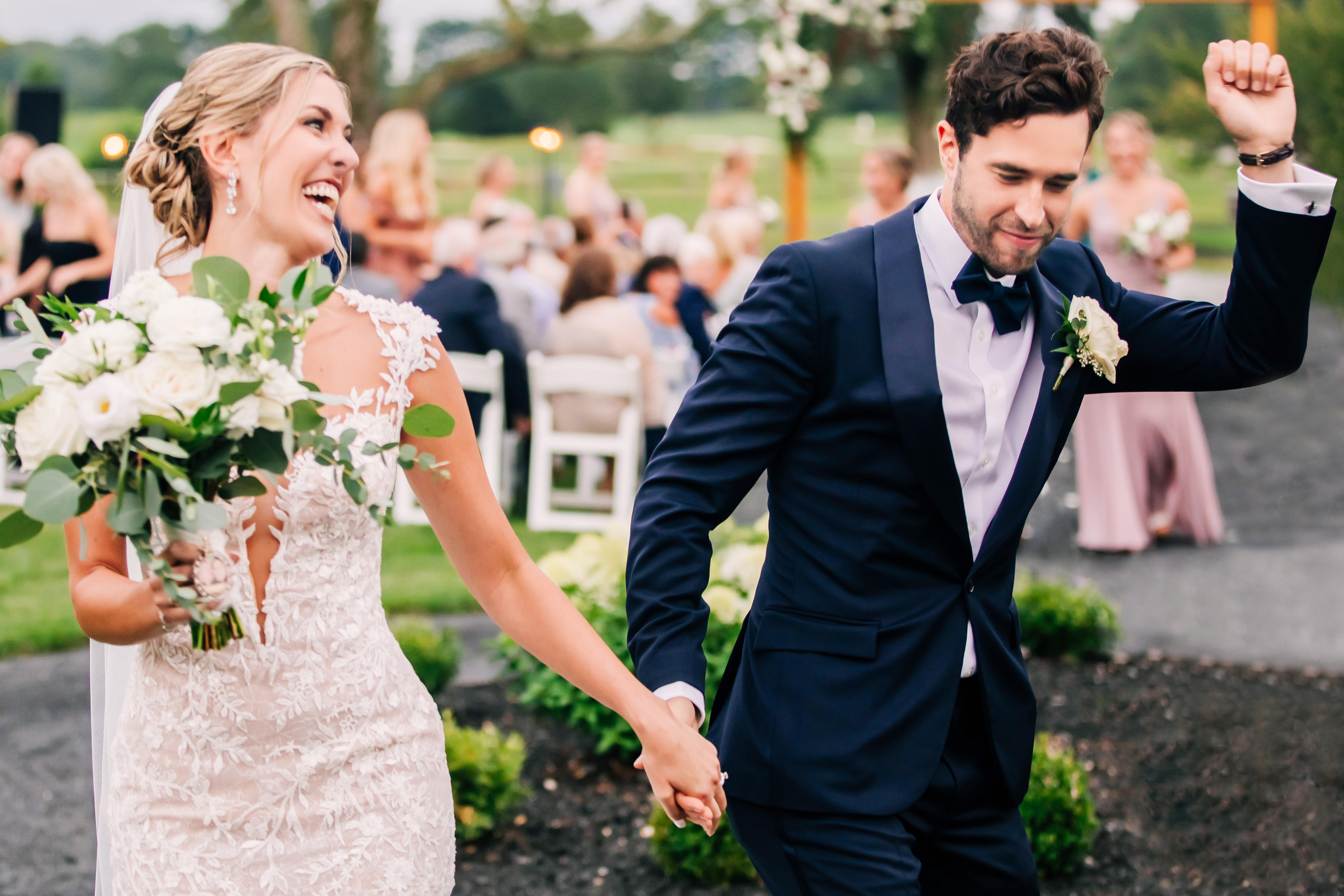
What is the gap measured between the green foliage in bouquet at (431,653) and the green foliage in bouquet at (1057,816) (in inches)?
97.0

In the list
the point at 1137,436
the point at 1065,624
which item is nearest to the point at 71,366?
the point at 1065,624

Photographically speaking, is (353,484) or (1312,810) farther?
(1312,810)

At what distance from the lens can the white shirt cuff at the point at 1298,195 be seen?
2.47m

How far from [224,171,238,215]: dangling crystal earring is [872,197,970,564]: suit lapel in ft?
3.97

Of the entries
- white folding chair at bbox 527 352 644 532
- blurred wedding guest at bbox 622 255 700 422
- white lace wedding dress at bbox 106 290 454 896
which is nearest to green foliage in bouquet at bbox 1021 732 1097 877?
white lace wedding dress at bbox 106 290 454 896

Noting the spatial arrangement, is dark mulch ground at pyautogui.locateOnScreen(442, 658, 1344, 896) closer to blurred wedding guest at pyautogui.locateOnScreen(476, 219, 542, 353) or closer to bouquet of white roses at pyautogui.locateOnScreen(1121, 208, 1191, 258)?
bouquet of white roses at pyautogui.locateOnScreen(1121, 208, 1191, 258)

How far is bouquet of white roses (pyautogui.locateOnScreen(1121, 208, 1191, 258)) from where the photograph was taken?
843 centimetres

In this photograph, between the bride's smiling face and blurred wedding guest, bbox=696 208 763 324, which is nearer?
the bride's smiling face

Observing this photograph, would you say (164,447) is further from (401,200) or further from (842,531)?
(401,200)

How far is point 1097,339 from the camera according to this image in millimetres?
2463

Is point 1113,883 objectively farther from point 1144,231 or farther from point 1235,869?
point 1144,231

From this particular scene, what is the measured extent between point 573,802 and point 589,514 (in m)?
4.75

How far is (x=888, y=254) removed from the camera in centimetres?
246

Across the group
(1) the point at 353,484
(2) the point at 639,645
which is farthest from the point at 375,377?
(2) the point at 639,645
